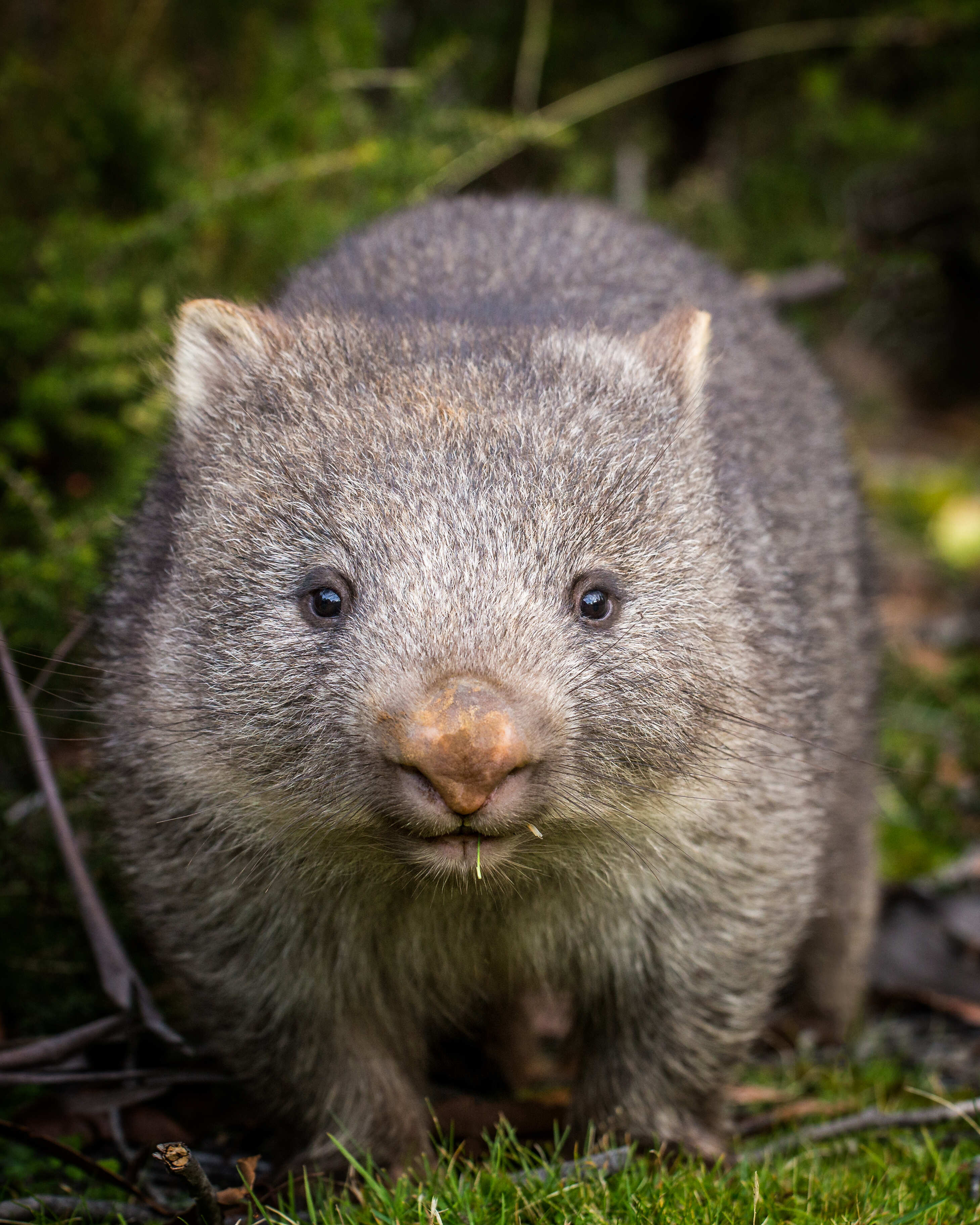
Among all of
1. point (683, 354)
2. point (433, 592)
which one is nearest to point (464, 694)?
point (433, 592)

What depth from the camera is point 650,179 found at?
30.2 feet

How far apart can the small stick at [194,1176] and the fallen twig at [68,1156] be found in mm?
383

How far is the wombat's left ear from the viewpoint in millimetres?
3529

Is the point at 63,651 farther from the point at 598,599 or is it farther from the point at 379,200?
the point at 379,200

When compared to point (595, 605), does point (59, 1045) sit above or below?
below

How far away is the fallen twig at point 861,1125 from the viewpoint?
371 centimetres

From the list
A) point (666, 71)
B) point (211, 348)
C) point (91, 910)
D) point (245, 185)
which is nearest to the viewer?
point (211, 348)

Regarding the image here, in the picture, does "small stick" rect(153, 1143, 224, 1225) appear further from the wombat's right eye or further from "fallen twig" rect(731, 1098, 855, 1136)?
"fallen twig" rect(731, 1098, 855, 1136)

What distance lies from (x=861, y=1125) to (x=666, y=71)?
282 inches

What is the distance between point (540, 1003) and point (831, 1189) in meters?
1.30

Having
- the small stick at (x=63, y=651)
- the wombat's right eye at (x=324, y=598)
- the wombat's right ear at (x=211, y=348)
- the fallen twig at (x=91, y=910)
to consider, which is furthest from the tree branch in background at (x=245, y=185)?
the wombat's right eye at (x=324, y=598)

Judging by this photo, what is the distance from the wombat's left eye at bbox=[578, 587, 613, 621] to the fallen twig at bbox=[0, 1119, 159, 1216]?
181cm

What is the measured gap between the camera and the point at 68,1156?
3.32 meters

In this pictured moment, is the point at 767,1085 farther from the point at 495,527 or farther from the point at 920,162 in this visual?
the point at 920,162
